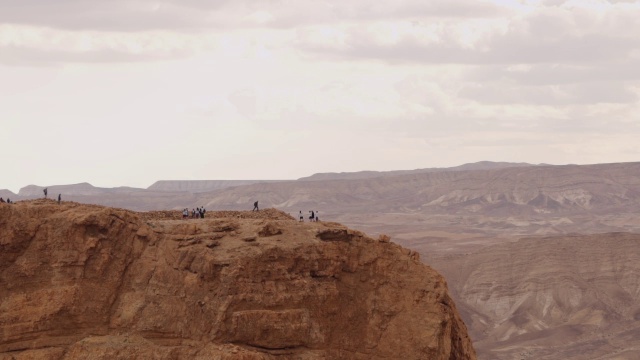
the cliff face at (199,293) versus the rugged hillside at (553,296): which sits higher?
the cliff face at (199,293)

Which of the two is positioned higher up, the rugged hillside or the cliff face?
the cliff face

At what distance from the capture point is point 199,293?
29062 millimetres

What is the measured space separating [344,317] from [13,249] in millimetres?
9032

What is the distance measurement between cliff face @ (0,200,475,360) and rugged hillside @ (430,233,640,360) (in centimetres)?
8135

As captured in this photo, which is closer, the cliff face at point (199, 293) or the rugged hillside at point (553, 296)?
the cliff face at point (199, 293)

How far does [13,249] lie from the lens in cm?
2898

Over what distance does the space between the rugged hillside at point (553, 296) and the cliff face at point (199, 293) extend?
81349 mm

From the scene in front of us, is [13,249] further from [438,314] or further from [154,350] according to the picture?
[438,314]

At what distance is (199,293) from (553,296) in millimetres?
110999

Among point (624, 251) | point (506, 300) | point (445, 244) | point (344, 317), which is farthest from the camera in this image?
point (445, 244)

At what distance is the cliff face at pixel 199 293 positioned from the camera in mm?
28328

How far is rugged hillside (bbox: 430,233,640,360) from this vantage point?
11730 centimetres

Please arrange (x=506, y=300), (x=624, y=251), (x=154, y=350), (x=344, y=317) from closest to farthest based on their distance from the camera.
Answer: (x=154, y=350)
(x=344, y=317)
(x=506, y=300)
(x=624, y=251)

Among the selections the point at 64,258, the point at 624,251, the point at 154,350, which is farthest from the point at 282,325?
the point at 624,251
